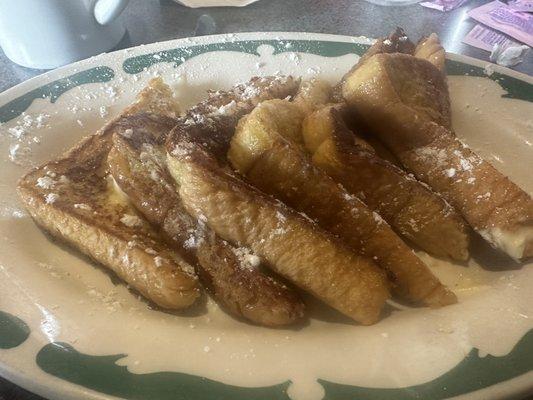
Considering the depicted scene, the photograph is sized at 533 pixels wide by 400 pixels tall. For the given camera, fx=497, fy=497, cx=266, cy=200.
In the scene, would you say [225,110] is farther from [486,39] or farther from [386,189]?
[486,39]

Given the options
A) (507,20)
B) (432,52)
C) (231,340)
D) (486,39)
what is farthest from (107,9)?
(507,20)

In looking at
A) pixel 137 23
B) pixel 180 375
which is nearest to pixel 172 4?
pixel 137 23

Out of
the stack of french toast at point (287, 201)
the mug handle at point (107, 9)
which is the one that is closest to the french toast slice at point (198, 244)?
the stack of french toast at point (287, 201)

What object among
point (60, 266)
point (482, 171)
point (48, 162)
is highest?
point (482, 171)

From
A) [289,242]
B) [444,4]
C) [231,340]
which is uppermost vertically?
[444,4]

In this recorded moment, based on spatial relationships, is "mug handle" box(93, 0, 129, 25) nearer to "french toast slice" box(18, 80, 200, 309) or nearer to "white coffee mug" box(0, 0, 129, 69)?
"white coffee mug" box(0, 0, 129, 69)

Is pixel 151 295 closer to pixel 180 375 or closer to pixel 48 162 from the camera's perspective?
pixel 180 375
